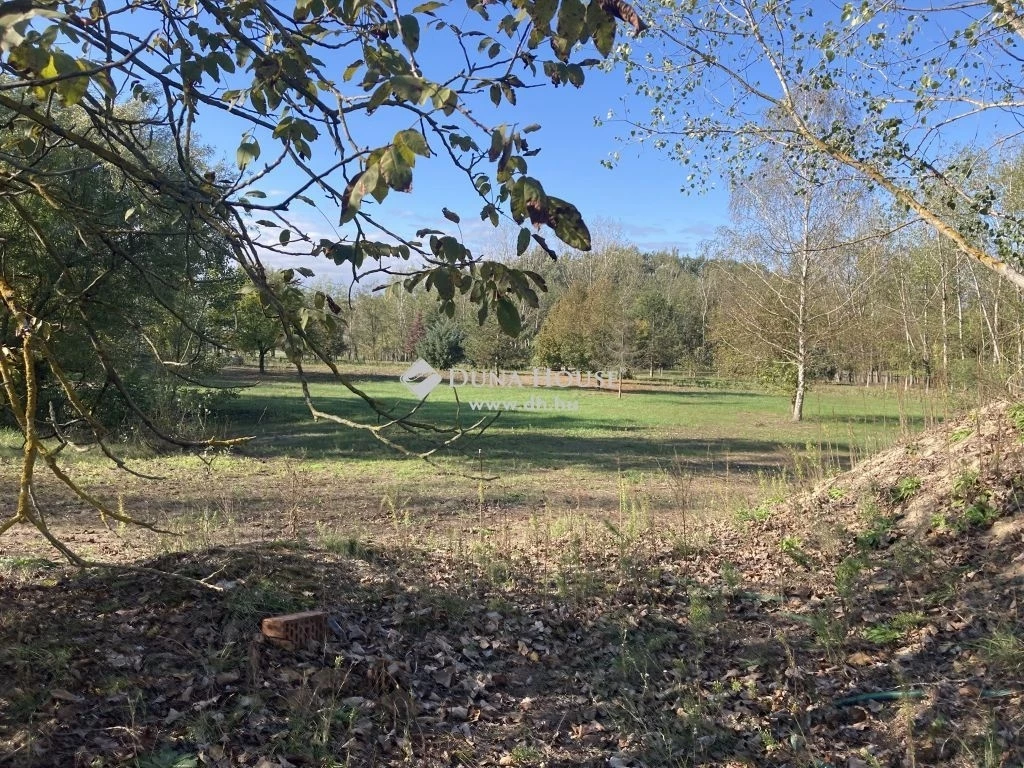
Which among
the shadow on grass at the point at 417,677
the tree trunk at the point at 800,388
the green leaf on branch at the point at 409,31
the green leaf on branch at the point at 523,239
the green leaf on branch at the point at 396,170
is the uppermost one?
the green leaf on branch at the point at 409,31

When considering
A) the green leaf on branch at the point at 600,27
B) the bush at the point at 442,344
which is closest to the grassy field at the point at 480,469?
the green leaf on branch at the point at 600,27

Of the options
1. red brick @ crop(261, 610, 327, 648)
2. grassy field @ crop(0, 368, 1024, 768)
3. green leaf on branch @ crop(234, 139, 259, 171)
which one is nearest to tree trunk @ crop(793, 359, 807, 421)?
grassy field @ crop(0, 368, 1024, 768)

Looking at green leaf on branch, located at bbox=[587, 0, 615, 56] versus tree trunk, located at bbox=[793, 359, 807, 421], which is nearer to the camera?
green leaf on branch, located at bbox=[587, 0, 615, 56]

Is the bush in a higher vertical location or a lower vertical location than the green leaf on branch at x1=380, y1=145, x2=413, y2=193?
higher

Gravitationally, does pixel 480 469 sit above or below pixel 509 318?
below

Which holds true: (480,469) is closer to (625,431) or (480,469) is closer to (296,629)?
(296,629)

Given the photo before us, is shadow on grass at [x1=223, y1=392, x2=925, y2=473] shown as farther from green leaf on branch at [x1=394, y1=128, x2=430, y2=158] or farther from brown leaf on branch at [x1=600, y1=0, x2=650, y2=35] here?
green leaf on branch at [x1=394, y1=128, x2=430, y2=158]

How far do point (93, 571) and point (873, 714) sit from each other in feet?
12.6

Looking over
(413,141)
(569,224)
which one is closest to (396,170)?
(413,141)

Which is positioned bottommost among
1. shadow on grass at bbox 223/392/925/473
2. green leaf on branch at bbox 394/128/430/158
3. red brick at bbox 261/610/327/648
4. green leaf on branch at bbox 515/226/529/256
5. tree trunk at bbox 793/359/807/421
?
shadow on grass at bbox 223/392/925/473

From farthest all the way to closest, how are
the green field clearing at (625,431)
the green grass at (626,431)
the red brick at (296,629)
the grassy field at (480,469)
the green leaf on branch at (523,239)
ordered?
the green grass at (626,431), the green field clearing at (625,431), the grassy field at (480,469), the red brick at (296,629), the green leaf on branch at (523,239)

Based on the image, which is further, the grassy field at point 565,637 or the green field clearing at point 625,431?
the green field clearing at point 625,431

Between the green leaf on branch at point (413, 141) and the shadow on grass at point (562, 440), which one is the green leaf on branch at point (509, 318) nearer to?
the green leaf on branch at point (413, 141)

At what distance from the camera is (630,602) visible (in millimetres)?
4223
